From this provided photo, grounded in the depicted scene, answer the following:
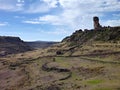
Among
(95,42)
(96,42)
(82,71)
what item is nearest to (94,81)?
(82,71)

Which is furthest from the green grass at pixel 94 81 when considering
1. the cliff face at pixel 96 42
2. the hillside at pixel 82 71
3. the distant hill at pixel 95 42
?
the cliff face at pixel 96 42

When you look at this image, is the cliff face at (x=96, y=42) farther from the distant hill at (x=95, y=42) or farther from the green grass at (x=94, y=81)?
the green grass at (x=94, y=81)

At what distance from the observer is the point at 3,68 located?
103750 millimetres

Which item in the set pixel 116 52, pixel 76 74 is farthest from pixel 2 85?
pixel 116 52

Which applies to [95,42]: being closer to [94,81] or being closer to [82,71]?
[82,71]

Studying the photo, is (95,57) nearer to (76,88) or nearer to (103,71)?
(103,71)

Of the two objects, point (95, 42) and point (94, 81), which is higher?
point (95, 42)

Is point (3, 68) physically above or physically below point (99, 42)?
below

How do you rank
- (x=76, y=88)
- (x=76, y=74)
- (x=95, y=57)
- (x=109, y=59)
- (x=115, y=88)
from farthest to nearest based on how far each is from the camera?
(x=95, y=57), (x=109, y=59), (x=76, y=74), (x=76, y=88), (x=115, y=88)

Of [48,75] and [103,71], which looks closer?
[103,71]

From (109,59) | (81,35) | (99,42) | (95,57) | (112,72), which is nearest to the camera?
(112,72)

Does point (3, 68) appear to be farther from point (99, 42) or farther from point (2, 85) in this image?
point (99, 42)

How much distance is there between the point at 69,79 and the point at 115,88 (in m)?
17.6

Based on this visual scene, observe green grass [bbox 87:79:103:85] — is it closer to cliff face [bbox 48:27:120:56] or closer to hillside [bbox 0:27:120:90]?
hillside [bbox 0:27:120:90]
